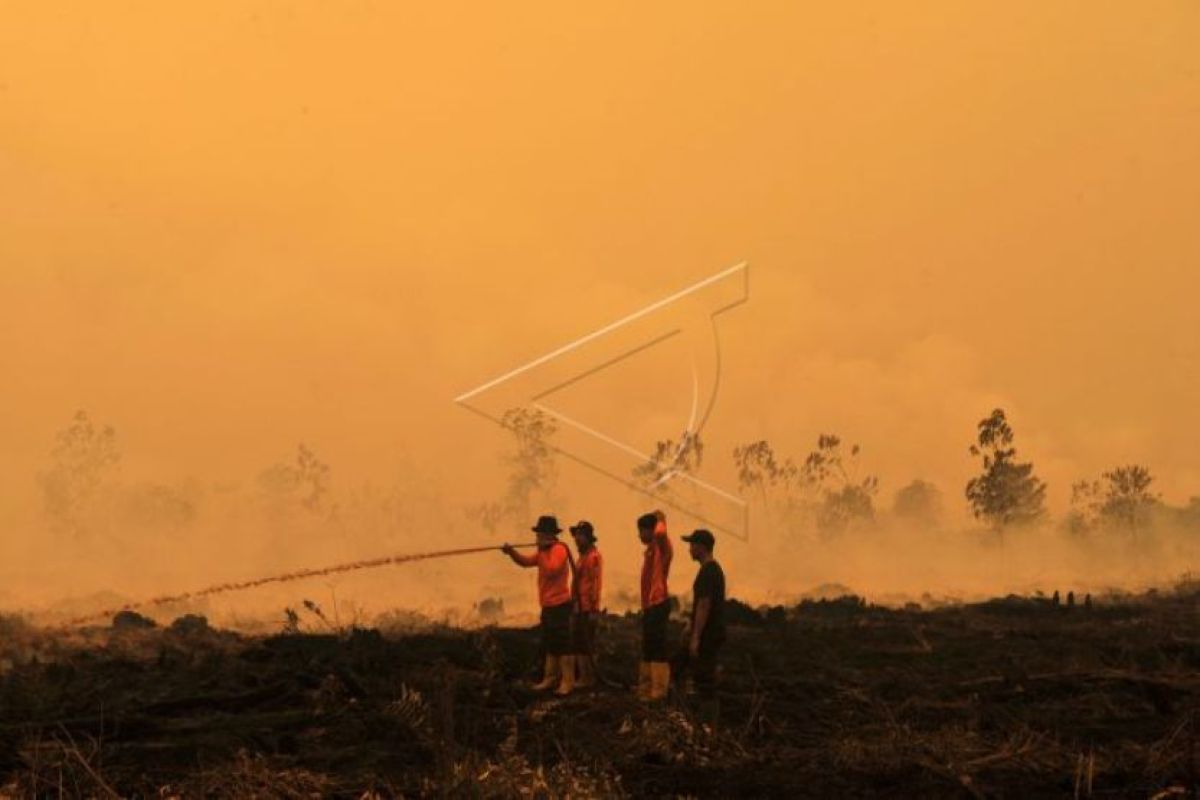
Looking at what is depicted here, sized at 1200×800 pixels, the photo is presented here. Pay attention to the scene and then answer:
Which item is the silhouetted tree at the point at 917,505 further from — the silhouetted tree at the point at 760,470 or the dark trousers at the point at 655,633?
the dark trousers at the point at 655,633

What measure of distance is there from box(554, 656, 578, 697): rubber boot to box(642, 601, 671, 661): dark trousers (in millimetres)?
1321

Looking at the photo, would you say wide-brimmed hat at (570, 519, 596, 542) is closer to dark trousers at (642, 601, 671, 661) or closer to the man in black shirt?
dark trousers at (642, 601, 671, 661)

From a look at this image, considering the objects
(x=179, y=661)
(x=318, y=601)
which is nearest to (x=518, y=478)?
(x=318, y=601)

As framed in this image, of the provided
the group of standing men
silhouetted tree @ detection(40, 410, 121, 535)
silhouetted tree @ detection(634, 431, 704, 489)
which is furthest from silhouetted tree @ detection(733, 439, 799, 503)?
the group of standing men

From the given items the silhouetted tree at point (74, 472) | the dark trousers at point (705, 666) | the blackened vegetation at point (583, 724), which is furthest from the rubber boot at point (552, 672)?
the silhouetted tree at point (74, 472)

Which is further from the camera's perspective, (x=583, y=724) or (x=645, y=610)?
(x=645, y=610)

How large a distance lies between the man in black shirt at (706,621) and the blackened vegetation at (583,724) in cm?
41

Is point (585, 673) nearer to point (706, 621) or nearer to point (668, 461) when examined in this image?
point (706, 621)

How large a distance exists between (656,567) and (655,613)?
1.44ft

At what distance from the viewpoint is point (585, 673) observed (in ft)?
46.3

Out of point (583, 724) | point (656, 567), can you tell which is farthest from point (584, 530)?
point (583, 724)

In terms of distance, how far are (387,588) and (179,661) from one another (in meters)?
69.6

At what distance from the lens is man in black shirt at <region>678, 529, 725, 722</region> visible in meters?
12.2

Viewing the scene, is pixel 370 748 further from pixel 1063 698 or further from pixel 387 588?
pixel 387 588
